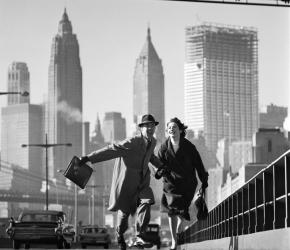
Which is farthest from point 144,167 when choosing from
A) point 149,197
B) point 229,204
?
point 229,204

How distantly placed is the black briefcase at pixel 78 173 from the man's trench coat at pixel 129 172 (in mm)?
164

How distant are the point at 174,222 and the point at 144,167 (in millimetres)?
1793

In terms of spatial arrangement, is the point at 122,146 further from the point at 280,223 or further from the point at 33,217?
the point at 33,217

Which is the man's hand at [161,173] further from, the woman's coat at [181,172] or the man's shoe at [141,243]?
the man's shoe at [141,243]

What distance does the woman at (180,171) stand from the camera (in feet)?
60.6

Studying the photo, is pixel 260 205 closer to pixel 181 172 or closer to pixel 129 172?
pixel 181 172

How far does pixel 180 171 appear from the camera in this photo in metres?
18.6

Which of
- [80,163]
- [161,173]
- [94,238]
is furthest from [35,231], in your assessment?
[94,238]

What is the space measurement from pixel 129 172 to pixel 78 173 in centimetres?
71

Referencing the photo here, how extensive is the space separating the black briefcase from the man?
11cm

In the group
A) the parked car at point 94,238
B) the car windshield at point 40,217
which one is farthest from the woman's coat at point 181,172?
the parked car at point 94,238

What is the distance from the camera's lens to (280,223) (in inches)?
623

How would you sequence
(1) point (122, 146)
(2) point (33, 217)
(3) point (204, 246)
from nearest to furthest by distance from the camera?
(1) point (122, 146), (3) point (204, 246), (2) point (33, 217)

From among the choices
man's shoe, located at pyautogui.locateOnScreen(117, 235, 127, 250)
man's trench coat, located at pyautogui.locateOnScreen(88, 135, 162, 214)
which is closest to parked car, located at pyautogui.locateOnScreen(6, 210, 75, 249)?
man's shoe, located at pyautogui.locateOnScreen(117, 235, 127, 250)
